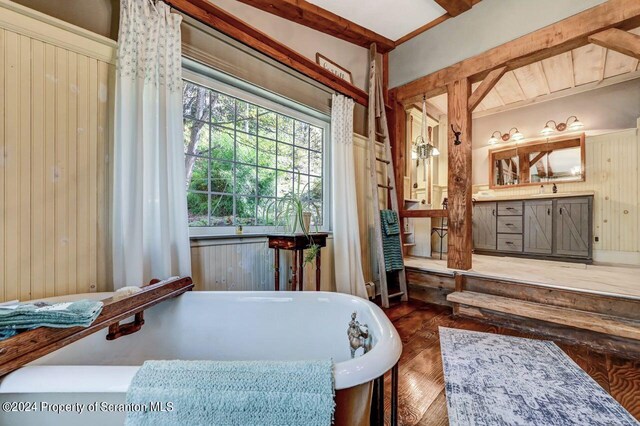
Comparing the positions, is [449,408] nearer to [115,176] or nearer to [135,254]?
[135,254]


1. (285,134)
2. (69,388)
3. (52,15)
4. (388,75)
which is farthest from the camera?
(388,75)

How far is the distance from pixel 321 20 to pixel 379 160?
1.49m

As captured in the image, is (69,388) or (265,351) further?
(265,351)

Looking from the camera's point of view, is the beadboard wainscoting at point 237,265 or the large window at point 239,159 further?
the large window at point 239,159

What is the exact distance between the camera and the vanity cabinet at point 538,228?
3622mm

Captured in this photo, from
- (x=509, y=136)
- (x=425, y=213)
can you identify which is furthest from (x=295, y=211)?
(x=509, y=136)

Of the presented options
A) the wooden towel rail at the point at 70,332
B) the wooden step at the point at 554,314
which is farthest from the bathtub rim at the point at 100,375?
the wooden step at the point at 554,314

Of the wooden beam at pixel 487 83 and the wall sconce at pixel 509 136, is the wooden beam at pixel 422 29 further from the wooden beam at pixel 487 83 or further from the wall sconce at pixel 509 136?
the wall sconce at pixel 509 136

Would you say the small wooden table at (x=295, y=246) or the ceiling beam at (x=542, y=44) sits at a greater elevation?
the ceiling beam at (x=542, y=44)

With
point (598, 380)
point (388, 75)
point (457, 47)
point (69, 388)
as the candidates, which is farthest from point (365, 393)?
point (388, 75)

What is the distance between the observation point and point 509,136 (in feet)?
15.3

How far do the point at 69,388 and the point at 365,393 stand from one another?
71 cm

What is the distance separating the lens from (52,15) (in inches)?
48.6

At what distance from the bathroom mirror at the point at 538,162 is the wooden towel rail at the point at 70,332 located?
5.23 metres
